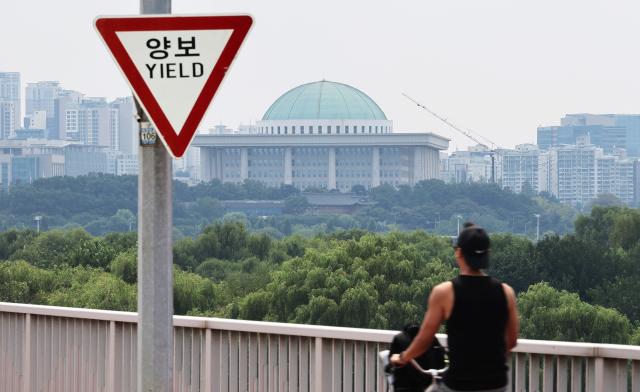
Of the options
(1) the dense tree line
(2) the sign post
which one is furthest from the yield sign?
(1) the dense tree line

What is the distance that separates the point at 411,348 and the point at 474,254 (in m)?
0.55

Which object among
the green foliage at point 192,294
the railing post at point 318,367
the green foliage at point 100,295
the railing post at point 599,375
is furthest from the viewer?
the green foliage at point 192,294

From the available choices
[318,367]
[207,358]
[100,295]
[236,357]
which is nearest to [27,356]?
[207,358]

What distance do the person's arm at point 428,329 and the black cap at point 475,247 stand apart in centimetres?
18

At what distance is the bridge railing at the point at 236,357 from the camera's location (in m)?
9.20

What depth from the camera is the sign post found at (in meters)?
7.36

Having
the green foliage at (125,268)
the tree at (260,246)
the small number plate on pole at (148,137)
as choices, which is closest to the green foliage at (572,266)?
the tree at (260,246)

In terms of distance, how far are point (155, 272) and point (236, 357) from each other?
345cm

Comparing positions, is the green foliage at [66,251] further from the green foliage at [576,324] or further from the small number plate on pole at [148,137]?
the small number plate on pole at [148,137]

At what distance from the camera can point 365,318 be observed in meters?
94.4

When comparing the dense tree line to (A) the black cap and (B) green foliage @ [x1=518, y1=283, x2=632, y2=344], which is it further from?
(A) the black cap

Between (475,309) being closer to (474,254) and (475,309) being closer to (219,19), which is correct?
(474,254)

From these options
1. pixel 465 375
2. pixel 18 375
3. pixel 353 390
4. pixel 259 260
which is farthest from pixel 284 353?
pixel 259 260

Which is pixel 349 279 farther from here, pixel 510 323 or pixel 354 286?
pixel 510 323
